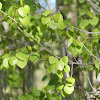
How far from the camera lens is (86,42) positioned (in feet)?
5.41

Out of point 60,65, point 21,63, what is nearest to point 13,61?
point 21,63

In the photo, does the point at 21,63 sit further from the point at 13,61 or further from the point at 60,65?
the point at 60,65

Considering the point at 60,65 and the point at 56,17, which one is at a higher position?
the point at 56,17

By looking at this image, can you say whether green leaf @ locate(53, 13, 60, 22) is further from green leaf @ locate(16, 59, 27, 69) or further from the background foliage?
green leaf @ locate(16, 59, 27, 69)

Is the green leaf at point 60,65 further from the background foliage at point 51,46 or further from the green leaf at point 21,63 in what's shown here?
the green leaf at point 21,63

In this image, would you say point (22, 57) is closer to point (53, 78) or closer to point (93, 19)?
point (53, 78)

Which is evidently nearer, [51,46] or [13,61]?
[13,61]

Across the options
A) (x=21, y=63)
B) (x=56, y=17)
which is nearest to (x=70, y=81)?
(x=21, y=63)

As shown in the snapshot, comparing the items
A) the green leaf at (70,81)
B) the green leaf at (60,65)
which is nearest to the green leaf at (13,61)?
the green leaf at (60,65)

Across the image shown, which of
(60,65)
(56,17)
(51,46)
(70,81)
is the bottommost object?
(70,81)

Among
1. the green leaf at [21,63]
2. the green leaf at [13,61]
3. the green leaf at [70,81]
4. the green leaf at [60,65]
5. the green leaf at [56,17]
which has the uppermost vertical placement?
the green leaf at [56,17]

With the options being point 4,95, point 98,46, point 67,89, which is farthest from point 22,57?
point 4,95

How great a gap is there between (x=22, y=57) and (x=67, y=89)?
16.3 inches

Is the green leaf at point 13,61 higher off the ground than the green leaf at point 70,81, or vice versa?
the green leaf at point 13,61
